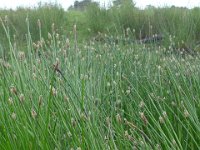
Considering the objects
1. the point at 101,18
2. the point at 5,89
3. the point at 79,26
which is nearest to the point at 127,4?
the point at 101,18

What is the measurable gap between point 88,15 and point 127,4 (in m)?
0.87

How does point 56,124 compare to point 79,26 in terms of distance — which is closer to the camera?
point 56,124

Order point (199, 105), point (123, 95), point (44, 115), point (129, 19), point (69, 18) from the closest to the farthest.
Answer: point (44, 115), point (199, 105), point (123, 95), point (129, 19), point (69, 18)

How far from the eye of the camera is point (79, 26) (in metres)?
8.66

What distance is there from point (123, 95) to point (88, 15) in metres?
5.82

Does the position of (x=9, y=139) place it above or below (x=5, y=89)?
below

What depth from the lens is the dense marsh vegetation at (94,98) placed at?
63.5 inches

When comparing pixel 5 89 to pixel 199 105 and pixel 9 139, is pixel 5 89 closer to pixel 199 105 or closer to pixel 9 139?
pixel 9 139

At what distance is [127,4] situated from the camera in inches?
310

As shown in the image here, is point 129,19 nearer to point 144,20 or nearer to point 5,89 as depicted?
point 144,20

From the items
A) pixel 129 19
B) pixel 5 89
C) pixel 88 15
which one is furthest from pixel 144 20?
pixel 5 89

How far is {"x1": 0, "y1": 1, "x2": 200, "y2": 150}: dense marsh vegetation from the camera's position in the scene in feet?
5.29

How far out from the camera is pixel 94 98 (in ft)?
7.11

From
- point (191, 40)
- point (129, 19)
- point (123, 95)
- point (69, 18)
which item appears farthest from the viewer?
point (69, 18)
